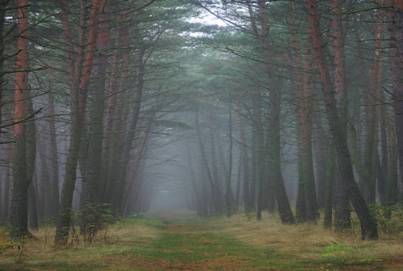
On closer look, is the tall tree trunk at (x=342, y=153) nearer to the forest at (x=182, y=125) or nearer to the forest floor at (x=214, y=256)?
the forest at (x=182, y=125)

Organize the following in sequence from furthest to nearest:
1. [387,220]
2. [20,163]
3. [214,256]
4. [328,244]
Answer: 1. [20,163]
2. [387,220]
3. [328,244]
4. [214,256]

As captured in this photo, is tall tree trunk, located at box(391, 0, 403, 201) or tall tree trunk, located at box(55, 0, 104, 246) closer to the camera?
tall tree trunk, located at box(391, 0, 403, 201)

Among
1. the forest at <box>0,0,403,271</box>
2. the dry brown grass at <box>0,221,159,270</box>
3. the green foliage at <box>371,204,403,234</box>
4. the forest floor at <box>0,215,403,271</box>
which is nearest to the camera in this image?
the forest floor at <box>0,215,403,271</box>

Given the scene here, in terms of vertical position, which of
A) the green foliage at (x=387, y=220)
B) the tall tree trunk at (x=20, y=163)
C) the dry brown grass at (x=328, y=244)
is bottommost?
the dry brown grass at (x=328, y=244)

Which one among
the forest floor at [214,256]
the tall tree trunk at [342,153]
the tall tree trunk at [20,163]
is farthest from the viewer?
the tall tree trunk at [20,163]

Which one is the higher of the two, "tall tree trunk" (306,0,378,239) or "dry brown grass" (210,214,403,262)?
"tall tree trunk" (306,0,378,239)

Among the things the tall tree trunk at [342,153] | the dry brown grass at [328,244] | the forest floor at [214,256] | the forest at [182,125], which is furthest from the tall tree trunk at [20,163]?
the tall tree trunk at [342,153]

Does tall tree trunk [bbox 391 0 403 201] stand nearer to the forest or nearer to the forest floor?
the forest

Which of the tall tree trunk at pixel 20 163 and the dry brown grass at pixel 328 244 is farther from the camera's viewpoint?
the tall tree trunk at pixel 20 163

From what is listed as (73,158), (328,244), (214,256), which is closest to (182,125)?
(73,158)

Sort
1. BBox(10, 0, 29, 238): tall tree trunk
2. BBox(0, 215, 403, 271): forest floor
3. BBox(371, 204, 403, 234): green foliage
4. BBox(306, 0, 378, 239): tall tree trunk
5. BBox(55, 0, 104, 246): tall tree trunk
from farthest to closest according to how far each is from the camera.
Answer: BBox(10, 0, 29, 238): tall tree trunk < BBox(371, 204, 403, 234): green foliage < BBox(306, 0, 378, 239): tall tree trunk < BBox(55, 0, 104, 246): tall tree trunk < BBox(0, 215, 403, 271): forest floor

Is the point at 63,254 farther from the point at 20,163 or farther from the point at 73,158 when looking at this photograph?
the point at 20,163

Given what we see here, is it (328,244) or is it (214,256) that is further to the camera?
(328,244)

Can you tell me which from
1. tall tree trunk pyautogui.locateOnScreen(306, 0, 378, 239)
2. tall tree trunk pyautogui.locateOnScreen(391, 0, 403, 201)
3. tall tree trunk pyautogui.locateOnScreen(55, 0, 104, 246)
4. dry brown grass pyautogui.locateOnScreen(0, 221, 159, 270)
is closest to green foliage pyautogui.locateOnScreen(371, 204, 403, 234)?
tall tree trunk pyautogui.locateOnScreen(306, 0, 378, 239)
